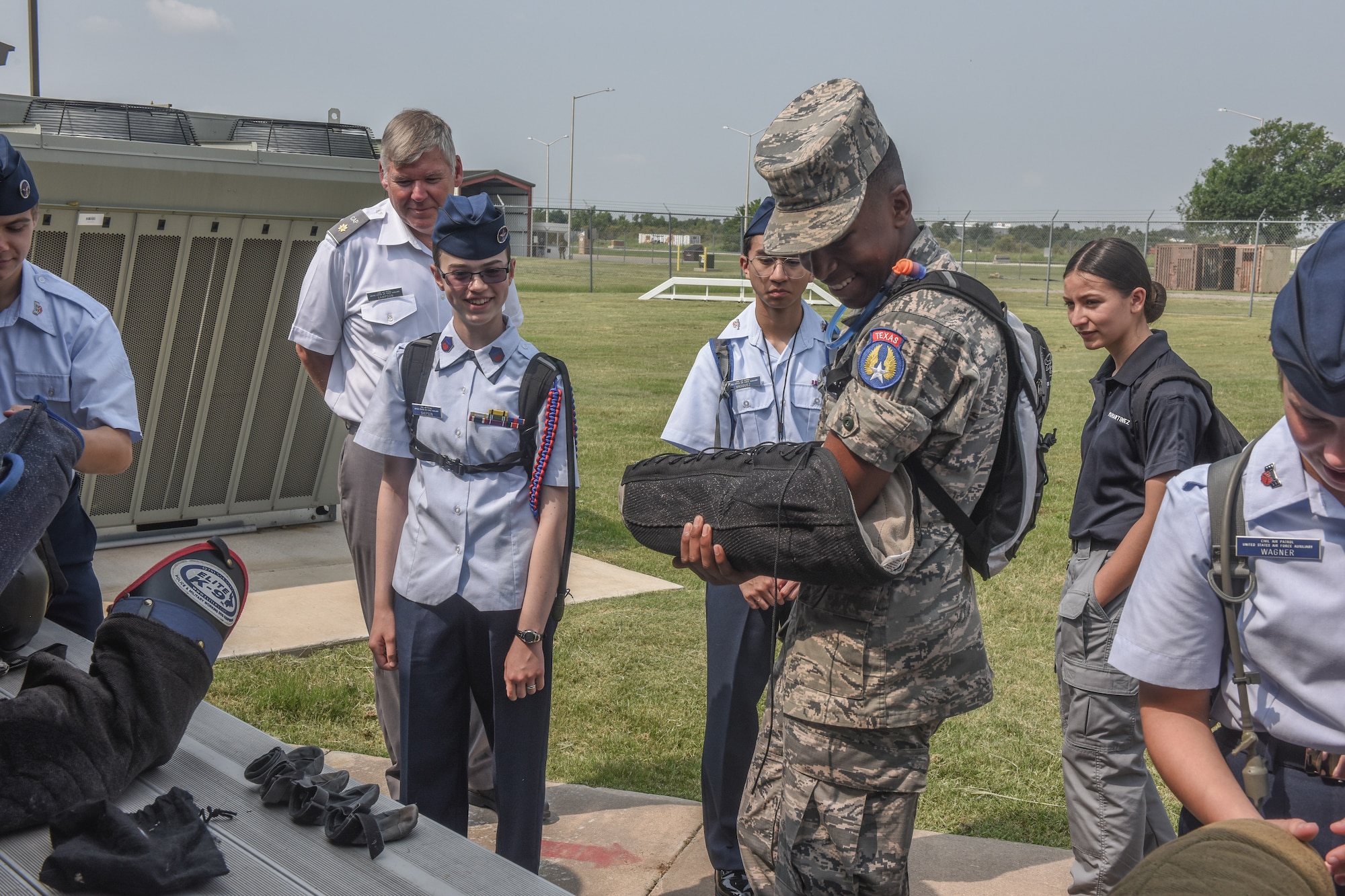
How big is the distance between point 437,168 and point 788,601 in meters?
1.91

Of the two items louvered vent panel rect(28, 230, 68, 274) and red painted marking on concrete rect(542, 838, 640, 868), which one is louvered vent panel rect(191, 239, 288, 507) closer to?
louvered vent panel rect(28, 230, 68, 274)

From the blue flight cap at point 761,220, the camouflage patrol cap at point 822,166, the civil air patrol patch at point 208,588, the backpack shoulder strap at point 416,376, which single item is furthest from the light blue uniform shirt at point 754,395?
the civil air patrol patch at point 208,588

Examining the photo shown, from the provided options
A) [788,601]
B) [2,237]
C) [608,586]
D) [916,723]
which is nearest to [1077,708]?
[788,601]

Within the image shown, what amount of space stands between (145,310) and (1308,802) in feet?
21.1

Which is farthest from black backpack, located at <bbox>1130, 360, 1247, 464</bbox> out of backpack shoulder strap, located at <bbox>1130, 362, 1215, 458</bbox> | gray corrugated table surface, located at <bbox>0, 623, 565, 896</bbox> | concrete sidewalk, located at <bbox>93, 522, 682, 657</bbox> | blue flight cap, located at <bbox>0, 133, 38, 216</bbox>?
concrete sidewalk, located at <bbox>93, 522, 682, 657</bbox>

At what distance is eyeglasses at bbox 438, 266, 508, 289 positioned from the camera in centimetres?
315

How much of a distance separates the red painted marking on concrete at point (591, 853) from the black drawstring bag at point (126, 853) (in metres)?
2.13

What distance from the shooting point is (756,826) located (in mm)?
2607

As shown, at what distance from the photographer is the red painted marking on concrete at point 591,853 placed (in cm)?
374

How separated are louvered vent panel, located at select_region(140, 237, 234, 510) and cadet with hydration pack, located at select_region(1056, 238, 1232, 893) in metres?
5.08

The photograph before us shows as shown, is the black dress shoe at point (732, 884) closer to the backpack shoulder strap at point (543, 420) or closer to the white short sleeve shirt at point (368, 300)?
the backpack shoulder strap at point (543, 420)

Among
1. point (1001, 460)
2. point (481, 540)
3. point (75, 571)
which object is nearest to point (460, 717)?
point (481, 540)

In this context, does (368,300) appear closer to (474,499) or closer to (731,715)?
A: (474,499)

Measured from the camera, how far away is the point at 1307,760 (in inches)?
64.4
